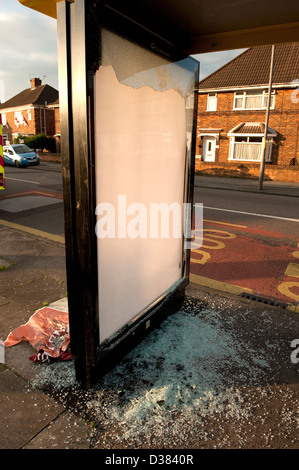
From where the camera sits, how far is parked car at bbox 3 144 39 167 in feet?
75.0

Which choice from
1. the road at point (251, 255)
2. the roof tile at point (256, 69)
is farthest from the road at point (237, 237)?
the roof tile at point (256, 69)

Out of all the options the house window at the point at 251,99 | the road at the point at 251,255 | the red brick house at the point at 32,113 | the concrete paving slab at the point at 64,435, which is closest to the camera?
the concrete paving slab at the point at 64,435

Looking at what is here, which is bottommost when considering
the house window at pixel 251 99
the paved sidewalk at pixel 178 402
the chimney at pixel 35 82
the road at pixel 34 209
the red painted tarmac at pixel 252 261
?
the paved sidewalk at pixel 178 402

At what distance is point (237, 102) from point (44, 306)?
24.8 metres

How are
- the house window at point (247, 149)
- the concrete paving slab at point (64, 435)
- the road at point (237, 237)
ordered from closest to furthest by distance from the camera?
the concrete paving slab at point (64, 435), the road at point (237, 237), the house window at point (247, 149)

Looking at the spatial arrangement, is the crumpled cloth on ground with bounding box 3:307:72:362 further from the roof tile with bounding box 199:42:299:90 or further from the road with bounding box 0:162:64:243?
the roof tile with bounding box 199:42:299:90

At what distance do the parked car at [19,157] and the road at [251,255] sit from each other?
1733cm

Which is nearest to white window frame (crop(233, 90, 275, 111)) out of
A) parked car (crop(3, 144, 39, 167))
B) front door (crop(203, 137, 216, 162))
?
front door (crop(203, 137, 216, 162))

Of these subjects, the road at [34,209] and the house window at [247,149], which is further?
the house window at [247,149]

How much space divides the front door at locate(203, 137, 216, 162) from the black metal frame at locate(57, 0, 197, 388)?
80.5 ft

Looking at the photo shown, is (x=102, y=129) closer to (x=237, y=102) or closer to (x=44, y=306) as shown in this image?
(x=44, y=306)

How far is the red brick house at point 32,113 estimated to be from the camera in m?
43.3

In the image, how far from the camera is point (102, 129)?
2143mm

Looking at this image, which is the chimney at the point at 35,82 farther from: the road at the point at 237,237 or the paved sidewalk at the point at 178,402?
the paved sidewalk at the point at 178,402
